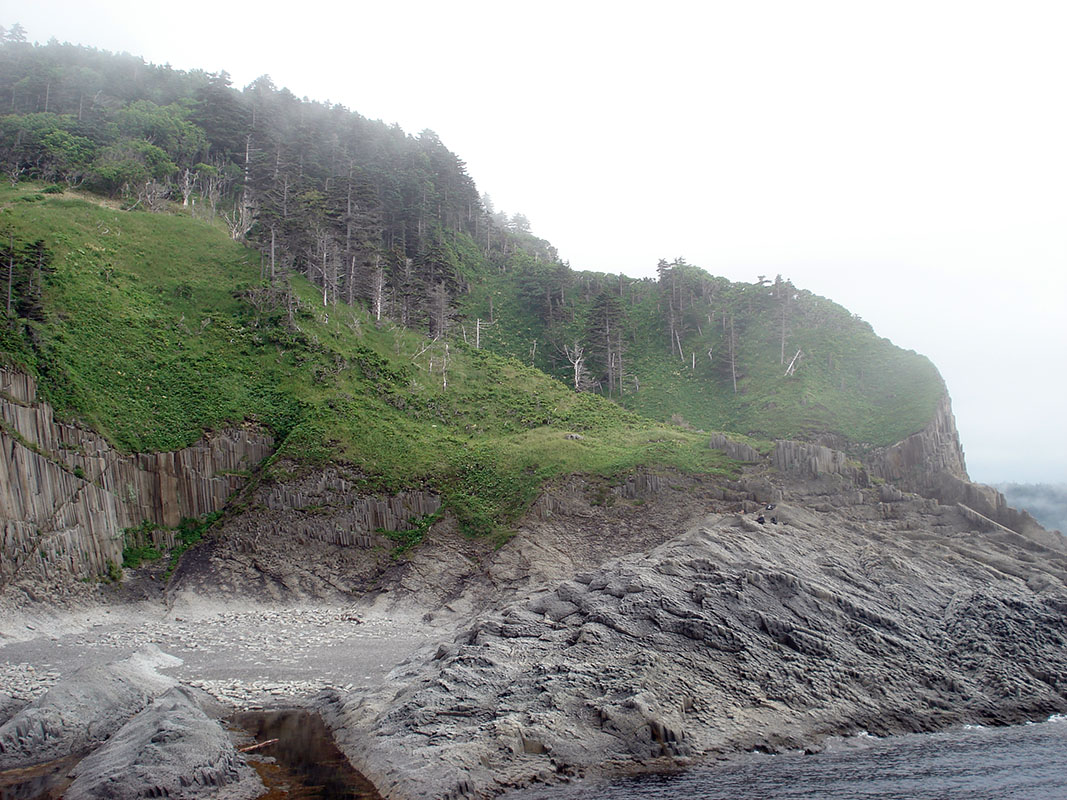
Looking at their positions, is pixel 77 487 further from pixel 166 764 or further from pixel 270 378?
pixel 166 764

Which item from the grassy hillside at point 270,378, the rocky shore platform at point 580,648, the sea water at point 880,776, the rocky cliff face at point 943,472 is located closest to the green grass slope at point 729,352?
the rocky cliff face at point 943,472

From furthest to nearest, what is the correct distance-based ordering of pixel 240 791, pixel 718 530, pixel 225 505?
1. pixel 225 505
2. pixel 718 530
3. pixel 240 791

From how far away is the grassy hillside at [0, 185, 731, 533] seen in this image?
1645 inches

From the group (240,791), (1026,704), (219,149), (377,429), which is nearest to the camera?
(240,791)

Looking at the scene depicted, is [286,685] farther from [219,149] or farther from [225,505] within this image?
[219,149]

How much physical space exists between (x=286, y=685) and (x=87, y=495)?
1819 centimetres

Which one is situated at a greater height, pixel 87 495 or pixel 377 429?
pixel 377 429

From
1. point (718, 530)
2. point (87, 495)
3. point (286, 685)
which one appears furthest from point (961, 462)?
point (87, 495)

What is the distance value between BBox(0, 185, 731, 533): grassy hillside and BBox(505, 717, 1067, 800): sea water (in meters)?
24.1

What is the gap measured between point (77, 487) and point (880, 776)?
127ft

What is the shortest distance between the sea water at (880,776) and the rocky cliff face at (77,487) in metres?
29.0

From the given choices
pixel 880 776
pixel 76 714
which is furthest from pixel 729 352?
pixel 76 714

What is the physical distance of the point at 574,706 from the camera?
20609 millimetres

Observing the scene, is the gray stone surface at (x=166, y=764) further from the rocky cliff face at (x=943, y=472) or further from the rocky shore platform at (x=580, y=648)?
the rocky cliff face at (x=943, y=472)
